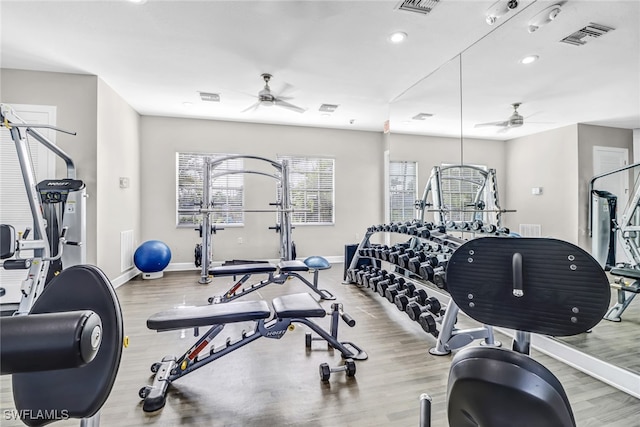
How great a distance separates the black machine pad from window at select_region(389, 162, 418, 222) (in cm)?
386

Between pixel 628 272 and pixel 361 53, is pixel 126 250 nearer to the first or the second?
pixel 361 53

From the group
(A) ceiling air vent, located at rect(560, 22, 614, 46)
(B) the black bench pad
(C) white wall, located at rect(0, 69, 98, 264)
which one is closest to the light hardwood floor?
(B) the black bench pad

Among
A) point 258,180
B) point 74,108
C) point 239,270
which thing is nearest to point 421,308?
point 239,270

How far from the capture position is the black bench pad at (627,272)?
6.46ft

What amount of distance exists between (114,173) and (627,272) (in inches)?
214

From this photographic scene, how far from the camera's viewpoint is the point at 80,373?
0.62 metres

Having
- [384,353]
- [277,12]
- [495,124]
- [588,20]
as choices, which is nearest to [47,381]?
[384,353]

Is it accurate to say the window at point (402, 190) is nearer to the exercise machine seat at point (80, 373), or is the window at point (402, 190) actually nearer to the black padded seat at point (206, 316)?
the black padded seat at point (206, 316)

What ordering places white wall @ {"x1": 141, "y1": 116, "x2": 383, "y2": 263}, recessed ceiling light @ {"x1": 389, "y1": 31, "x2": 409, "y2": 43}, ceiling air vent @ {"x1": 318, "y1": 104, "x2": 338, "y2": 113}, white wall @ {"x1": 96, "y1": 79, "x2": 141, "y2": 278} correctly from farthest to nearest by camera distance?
white wall @ {"x1": 141, "y1": 116, "x2": 383, "y2": 263} < ceiling air vent @ {"x1": 318, "y1": 104, "x2": 338, "y2": 113} < white wall @ {"x1": 96, "y1": 79, "x2": 141, "y2": 278} < recessed ceiling light @ {"x1": 389, "y1": 31, "x2": 409, "y2": 43}

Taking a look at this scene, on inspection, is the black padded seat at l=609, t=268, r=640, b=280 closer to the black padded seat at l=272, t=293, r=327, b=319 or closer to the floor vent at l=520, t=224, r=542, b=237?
the floor vent at l=520, t=224, r=542, b=237

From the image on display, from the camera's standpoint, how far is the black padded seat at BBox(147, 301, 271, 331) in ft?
5.71

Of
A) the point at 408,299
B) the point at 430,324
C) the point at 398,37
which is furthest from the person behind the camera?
the point at 398,37

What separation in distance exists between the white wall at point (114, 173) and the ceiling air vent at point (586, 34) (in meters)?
4.96

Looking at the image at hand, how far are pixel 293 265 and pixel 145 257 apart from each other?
8.61ft
